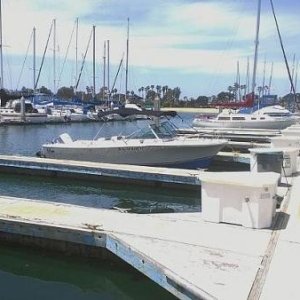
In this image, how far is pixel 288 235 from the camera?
8039mm

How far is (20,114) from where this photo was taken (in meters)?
54.1

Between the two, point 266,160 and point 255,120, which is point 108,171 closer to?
point 266,160

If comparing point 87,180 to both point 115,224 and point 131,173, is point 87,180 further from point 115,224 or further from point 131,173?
point 115,224

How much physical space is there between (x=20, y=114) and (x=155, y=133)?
37.8 m

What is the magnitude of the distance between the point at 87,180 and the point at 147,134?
10.3ft

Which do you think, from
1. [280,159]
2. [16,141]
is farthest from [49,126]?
[280,159]

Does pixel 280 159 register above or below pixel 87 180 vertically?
above

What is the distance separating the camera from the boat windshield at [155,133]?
19.2 meters

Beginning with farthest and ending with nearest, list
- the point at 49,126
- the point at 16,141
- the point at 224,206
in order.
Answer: the point at 49,126 → the point at 16,141 → the point at 224,206

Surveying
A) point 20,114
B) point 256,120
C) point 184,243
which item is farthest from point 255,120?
point 184,243

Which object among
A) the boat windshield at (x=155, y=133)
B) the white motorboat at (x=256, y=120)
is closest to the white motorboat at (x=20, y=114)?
the white motorboat at (x=256, y=120)

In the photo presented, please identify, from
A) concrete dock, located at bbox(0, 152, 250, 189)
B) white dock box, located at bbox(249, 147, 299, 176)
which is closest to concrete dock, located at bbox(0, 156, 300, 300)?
white dock box, located at bbox(249, 147, 299, 176)

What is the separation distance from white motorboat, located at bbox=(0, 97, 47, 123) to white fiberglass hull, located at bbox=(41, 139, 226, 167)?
34687 mm

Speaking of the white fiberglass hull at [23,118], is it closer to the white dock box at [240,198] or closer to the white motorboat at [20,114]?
the white motorboat at [20,114]
